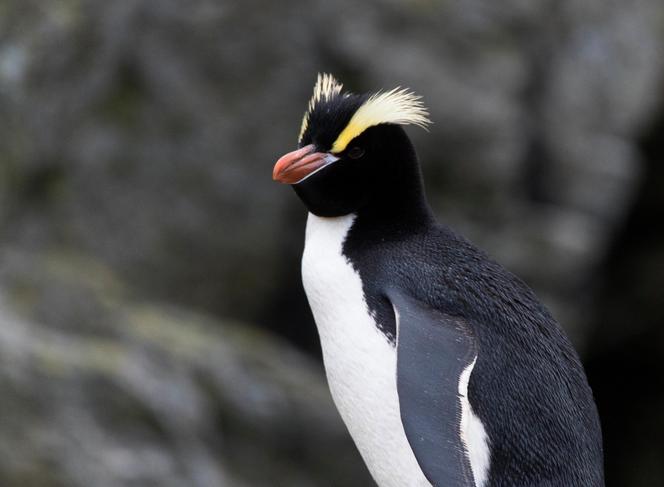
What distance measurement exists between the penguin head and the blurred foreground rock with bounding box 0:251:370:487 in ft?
4.57

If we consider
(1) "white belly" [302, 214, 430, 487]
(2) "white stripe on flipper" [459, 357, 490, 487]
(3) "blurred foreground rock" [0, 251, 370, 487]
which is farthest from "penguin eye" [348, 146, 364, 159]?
(3) "blurred foreground rock" [0, 251, 370, 487]

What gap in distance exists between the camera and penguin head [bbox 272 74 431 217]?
5.99ft

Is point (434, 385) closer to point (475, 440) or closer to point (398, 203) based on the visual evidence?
point (475, 440)

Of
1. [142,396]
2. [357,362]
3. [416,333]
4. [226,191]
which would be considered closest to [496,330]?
[416,333]

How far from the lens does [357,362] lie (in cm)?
177

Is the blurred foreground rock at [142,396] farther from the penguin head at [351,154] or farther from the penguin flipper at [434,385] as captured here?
the penguin flipper at [434,385]

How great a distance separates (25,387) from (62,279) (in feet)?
2.18

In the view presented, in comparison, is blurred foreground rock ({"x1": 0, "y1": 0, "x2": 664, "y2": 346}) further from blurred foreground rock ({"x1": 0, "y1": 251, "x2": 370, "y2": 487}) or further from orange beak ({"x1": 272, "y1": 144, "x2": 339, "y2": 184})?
orange beak ({"x1": 272, "y1": 144, "x2": 339, "y2": 184})

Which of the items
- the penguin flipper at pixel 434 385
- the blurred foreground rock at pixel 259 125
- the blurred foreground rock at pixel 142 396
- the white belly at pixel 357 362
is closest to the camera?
the penguin flipper at pixel 434 385

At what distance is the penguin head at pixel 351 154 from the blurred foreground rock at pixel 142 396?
1394 millimetres

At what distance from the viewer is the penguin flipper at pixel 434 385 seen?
159cm

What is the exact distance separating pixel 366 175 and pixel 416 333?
0.29 meters

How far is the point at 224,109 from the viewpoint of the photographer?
406cm

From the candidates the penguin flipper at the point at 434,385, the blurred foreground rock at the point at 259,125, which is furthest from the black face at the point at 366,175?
the blurred foreground rock at the point at 259,125
